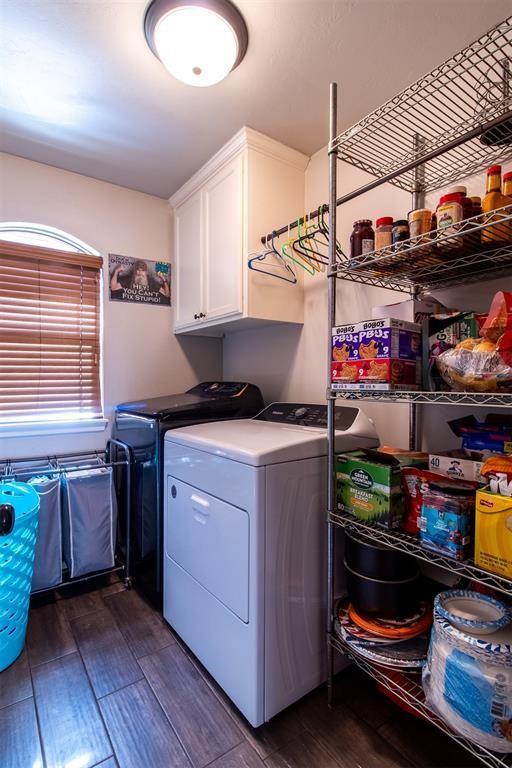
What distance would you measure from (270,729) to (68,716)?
0.69 m

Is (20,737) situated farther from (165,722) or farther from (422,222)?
(422,222)

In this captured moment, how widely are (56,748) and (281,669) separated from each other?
0.74 metres

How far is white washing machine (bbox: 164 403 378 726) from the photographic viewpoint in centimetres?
118

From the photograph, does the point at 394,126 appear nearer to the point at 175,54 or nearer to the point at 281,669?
the point at 175,54

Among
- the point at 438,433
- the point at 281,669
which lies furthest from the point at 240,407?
the point at 281,669

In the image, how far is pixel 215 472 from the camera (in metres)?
1.34

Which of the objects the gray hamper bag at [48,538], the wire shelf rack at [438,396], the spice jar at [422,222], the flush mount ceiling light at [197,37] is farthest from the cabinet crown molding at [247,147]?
the gray hamper bag at [48,538]

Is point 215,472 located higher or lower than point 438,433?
lower

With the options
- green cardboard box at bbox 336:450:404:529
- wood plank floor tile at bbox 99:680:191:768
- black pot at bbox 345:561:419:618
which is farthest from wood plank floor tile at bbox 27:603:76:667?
green cardboard box at bbox 336:450:404:529

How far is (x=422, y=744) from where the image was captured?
3.79 feet

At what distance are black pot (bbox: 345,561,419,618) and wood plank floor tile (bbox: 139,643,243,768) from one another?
0.59 m

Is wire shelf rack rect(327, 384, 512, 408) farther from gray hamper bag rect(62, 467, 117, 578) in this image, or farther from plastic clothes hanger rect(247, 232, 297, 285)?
gray hamper bag rect(62, 467, 117, 578)

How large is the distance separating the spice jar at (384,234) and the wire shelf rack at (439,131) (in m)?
0.13

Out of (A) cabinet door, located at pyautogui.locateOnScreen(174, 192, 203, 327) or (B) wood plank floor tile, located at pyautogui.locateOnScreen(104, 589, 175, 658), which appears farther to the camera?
(A) cabinet door, located at pyautogui.locateOnScreen(174, 192, 203, 327)
